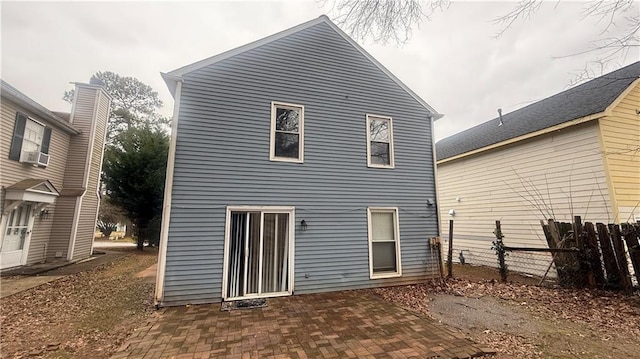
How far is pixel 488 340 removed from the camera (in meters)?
4.03

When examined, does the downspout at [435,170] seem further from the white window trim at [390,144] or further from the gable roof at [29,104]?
the gable roof at [29,104]

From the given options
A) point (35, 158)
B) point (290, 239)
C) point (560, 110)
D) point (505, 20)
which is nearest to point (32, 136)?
point (35, 158)

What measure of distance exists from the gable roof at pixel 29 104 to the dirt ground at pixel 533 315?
12.7 m

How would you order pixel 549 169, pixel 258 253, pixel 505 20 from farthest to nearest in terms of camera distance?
1. pixel 549 169
2. pixel 258 253
3. pixel 505 20

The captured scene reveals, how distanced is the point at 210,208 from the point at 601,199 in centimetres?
1014

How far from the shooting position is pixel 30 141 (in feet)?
31.5

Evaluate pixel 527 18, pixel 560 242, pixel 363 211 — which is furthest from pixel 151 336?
pixel 560 242

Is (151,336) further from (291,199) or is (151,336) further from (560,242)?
(560,242)


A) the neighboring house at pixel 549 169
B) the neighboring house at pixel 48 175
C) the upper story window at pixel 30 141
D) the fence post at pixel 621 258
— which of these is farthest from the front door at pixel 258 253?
the upper story window at pixel 30 141

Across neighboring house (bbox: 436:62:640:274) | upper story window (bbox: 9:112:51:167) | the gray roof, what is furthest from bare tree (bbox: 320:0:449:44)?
upper story window (bbox: 9:112:51:167)

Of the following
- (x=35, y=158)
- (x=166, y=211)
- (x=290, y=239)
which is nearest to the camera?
(x=166, y=211)

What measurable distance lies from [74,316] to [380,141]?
26.5ft

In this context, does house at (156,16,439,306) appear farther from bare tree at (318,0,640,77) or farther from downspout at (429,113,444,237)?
bare tree at (318,0,640,77)

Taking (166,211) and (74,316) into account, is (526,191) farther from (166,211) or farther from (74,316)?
(74,316)
